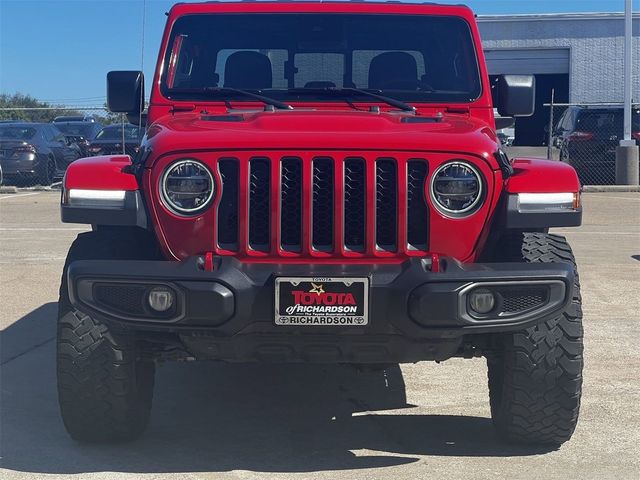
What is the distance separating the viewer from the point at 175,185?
14.9 ft

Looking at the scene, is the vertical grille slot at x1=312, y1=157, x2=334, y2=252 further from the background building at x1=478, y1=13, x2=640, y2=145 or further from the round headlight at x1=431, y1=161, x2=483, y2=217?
the background building at x1=478, y1=13, x2=640, y2=145

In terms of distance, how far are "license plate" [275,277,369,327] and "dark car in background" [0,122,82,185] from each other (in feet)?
59.0

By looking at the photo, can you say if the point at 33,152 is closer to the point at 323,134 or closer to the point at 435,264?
the point at 323,134

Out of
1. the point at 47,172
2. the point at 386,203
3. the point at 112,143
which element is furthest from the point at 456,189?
the point at 47,172

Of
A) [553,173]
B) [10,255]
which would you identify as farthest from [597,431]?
[10,255]

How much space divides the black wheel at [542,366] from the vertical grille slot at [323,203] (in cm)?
80

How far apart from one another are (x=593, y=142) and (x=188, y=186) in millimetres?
17687

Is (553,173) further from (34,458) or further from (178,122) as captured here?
(34,458)

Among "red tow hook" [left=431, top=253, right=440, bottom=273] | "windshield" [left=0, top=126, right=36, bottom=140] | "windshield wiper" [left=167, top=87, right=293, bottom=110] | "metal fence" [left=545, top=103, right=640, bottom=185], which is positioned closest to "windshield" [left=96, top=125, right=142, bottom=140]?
"windshield" [left=0, top=126, right=36, bottom=140]

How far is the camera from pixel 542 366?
4.61m

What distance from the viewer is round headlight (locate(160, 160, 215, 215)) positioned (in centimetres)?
451

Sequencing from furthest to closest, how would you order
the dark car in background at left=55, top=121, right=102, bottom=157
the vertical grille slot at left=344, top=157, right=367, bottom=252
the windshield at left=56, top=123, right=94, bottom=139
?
1. the windshield at left=56, top=123, right=94, bottom=139
2. the dark car in background at left=55, top=121, right=102, bottom=157
3. the vertical grille slot at left=344, top=157, right=367, bottom=252

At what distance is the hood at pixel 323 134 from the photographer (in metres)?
4.47

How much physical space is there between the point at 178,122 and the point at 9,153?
17.2 meters
